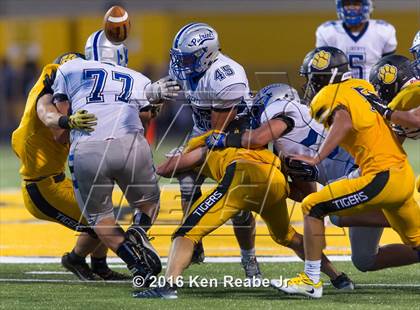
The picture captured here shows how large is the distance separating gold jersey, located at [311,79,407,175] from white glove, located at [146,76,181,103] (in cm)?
→ 104

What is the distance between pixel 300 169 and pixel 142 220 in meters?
1.09

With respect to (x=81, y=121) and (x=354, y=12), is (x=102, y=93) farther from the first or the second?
(x=354, y=12)

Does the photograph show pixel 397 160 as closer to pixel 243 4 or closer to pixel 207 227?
pixel 207 227

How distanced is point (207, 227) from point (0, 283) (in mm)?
1615

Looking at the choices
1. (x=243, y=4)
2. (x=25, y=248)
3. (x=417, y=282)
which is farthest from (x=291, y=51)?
(x=417, y=282)

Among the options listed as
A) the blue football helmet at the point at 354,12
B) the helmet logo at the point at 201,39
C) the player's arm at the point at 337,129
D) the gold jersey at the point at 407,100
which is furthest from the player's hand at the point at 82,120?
the blue football helmet at the point at 354,12

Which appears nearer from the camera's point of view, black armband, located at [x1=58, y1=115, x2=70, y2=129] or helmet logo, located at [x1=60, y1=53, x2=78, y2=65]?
black armband, located at [x1=58, y1=115, x2=70, y2=129]

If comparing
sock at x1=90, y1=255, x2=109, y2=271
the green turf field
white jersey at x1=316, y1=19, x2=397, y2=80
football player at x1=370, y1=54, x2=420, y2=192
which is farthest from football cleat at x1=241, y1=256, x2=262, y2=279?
white jersey at x1=316, y1=19, x2=397, y2=80

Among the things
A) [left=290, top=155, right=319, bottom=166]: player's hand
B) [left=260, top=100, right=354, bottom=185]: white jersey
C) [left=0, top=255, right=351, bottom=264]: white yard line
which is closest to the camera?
[left=290, top=155, right=319, bottom=166]: player's hand

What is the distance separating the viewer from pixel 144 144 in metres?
7.02

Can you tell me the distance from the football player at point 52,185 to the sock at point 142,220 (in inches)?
15.9

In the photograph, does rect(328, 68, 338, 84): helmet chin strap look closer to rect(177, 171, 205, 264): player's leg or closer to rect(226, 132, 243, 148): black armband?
rect(226, 132, 243, 148): black armband

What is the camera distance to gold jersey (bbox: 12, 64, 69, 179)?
24.3ft

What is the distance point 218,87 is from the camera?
6.76 m
